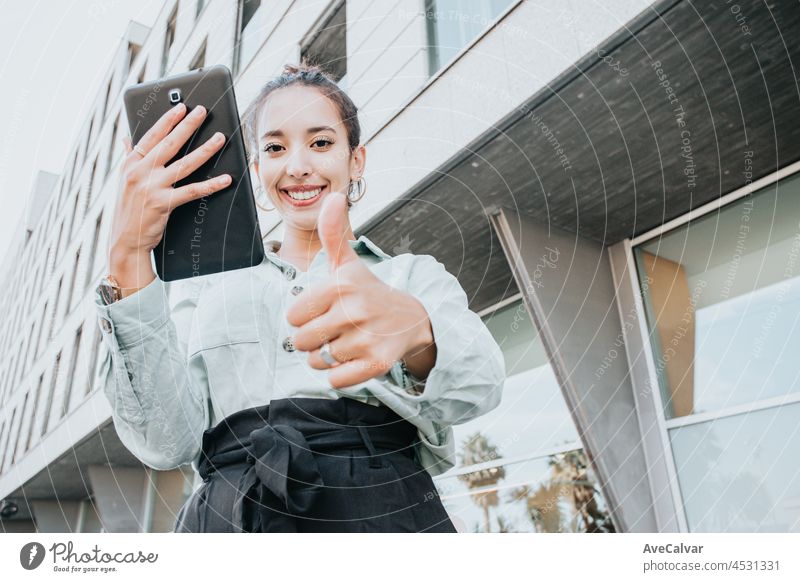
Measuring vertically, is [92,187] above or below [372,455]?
above

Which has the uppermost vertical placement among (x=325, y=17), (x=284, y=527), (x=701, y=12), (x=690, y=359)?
(x=325, y=17)

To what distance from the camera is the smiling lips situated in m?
0.57

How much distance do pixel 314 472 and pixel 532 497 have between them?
77cm

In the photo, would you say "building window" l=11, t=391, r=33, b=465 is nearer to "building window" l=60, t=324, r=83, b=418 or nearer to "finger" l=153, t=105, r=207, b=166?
"building window" l=60, t=324, r=83, b=418

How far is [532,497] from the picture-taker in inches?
42.3

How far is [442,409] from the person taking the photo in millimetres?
438

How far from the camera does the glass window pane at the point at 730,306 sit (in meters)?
0.99

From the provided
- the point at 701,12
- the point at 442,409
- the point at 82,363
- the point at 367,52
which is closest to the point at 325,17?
the point at 367,52

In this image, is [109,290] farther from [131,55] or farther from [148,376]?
[131,55]
